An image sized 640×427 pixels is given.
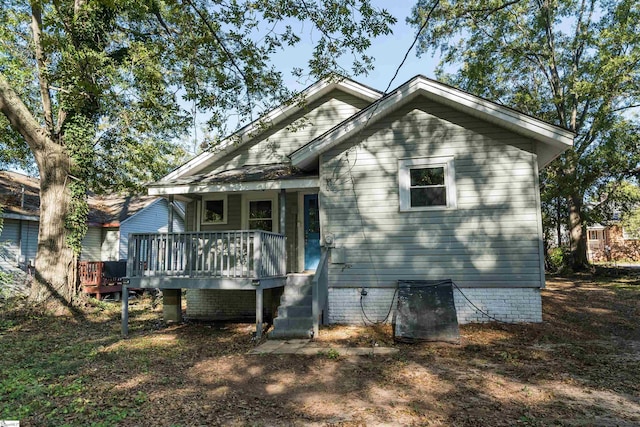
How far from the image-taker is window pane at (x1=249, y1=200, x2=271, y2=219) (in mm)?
11117

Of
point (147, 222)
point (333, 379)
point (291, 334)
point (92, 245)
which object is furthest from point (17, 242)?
point (333, 379)

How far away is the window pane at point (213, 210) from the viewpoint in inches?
449

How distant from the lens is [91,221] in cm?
1898

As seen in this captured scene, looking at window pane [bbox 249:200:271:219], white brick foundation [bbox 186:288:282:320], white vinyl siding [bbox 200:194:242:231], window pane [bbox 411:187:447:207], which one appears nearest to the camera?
window pane [bbox 411:187:447:207]

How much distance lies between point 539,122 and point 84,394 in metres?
9.12

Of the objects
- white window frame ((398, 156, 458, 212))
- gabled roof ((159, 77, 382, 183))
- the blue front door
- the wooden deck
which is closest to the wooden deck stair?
the wooden deck

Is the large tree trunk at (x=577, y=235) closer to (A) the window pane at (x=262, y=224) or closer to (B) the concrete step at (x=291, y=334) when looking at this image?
(A) the window pane at (x=262, y=224)

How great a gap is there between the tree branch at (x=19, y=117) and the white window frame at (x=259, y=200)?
5.74 meters

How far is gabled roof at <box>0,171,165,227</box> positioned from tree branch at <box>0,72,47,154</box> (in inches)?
142

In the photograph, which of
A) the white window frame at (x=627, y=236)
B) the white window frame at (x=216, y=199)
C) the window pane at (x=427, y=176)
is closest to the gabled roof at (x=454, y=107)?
the window pane at (x=427, y=176)

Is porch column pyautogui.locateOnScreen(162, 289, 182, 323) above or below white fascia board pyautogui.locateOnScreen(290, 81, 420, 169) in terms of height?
below

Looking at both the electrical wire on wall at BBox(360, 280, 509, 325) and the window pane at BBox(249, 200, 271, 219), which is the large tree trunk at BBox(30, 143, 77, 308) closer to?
the window pane at BBox(249, 200, 271, 219)

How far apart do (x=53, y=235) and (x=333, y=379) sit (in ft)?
31.3

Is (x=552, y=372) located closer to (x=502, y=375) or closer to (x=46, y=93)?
(x=502, y=375)
